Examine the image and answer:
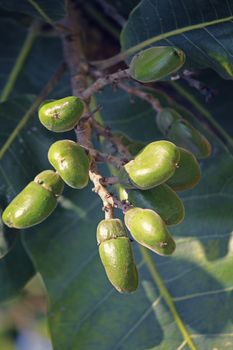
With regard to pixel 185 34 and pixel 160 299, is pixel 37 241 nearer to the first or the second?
pixel 160 299

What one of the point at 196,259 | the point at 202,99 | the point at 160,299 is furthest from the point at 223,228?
the point at 202,99

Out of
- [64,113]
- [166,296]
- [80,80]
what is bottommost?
[166,296]

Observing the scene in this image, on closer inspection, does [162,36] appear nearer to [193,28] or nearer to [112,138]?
[193,28]

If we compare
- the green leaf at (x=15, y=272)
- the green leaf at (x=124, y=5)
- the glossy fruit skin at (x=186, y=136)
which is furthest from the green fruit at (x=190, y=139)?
the green leaf at (x=15, y=272)

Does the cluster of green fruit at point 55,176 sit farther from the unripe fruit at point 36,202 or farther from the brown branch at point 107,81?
the brown branch at point 107,81

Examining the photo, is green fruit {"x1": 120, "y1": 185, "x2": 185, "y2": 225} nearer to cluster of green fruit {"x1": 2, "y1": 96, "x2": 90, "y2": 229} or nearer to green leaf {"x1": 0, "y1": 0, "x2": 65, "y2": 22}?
cluster of green fruit {"x1": 2, "y1": 96, "x2": 90, "y2": 229}

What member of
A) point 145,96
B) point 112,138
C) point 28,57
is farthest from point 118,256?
point 28,57

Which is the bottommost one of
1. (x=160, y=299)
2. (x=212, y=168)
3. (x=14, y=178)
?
(x=160, y=299)
